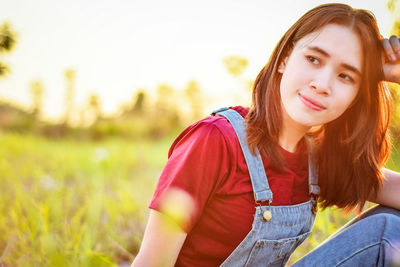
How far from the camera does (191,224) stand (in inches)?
47.9

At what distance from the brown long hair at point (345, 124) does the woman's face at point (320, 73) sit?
46 millimetres

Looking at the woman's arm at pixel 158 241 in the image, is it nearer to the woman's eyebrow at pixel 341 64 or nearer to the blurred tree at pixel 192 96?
the woman's eyebrow at pixel 341 64

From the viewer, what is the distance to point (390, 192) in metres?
1.62

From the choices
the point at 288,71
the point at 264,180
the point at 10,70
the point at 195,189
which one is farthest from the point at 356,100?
the point at 10,70

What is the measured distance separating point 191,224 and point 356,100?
92 centimetres

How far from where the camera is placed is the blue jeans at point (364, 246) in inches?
50.6

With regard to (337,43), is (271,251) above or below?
below

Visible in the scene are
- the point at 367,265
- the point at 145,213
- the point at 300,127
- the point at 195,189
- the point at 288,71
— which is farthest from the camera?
the point at 145,213

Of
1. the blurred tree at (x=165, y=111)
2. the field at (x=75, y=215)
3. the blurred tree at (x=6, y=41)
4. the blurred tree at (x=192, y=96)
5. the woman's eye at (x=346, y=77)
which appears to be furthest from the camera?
the blurred tree at (x=165, y=111)

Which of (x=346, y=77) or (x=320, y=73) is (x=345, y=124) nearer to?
(x=346, y=77)

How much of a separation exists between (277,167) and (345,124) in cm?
53

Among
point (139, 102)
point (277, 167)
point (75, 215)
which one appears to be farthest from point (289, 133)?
point (139, 102)

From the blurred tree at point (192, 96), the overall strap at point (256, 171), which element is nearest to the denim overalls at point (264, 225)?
the overall strap at point (256, 171)

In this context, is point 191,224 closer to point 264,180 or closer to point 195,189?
point 195,189
